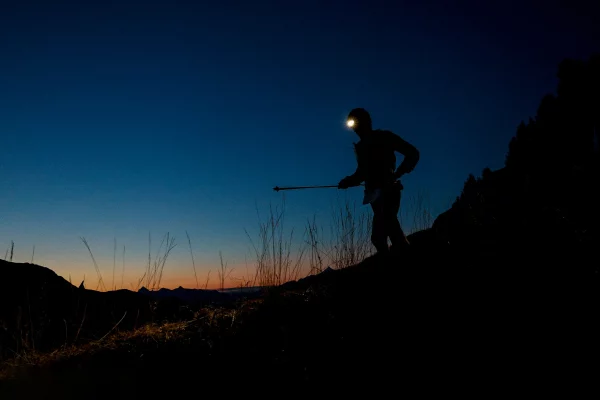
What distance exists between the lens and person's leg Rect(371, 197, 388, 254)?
378 cm

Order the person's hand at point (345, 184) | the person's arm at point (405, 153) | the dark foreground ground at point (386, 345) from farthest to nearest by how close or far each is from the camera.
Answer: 1. the person's hand at point (345, 184)
2. the person's arm at point (405, 153)
3. the dark foreground ground at point (386, 345)

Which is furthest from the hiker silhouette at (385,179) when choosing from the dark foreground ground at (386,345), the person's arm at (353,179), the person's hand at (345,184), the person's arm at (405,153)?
the dark foreground ground at (386,345)

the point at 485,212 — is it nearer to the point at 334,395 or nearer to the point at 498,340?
the point at 498,340

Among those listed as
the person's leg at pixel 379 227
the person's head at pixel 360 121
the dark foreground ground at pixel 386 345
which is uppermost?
the person's head at pixel 360 121

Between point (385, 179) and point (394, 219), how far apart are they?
17.7 inches

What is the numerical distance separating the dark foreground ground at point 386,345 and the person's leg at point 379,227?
1.32ft

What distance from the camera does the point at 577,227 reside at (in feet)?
9.96

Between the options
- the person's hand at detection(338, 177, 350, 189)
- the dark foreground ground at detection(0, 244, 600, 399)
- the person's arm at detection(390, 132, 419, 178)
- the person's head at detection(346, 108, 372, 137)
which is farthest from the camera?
the person's hand at detection(338, 177, 350, 189)

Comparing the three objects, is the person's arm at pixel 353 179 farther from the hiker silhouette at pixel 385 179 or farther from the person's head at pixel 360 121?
the person's head at pixel 360 121

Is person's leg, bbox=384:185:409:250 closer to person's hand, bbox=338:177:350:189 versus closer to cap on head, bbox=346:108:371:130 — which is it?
person's hand, bbox=338:177:350:189

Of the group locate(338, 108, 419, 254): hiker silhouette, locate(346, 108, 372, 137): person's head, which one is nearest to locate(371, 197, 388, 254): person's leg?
locate(338, 108, 419, 254): hiker silhouette

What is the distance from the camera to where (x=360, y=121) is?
13.1 ft

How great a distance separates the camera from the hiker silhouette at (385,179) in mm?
3766

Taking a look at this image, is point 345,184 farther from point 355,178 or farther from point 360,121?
point 360,121
